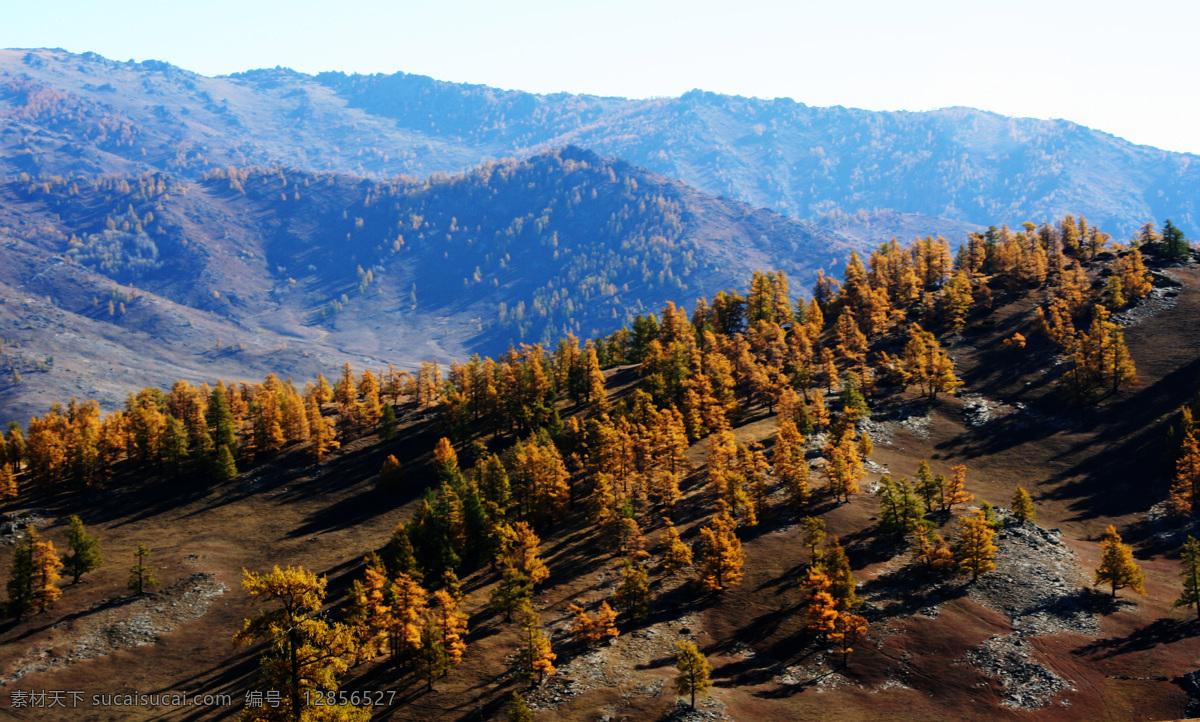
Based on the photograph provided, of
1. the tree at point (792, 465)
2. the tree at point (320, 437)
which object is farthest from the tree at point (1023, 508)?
the tree at point (320, 437)

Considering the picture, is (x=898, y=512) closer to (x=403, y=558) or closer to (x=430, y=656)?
(x=430, y=656)

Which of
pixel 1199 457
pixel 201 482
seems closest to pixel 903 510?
pixel 1199 457

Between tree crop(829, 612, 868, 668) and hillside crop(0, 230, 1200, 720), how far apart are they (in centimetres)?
138

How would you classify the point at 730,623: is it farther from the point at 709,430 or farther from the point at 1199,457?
the point at 1199,457

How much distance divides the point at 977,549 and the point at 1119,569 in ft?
50.5

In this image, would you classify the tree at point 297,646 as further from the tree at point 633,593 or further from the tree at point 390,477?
the tree at point 390,477

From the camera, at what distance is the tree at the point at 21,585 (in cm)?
10206

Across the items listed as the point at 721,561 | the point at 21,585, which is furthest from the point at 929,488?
the point at 21,585

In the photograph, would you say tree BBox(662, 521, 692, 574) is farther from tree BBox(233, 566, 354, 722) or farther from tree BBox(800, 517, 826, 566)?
tree BBox(233, 566, 354, 722)

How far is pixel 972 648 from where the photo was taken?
79.2 m

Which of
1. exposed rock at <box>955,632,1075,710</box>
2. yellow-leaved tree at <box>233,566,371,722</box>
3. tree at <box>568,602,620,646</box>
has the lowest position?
tree at <box>568,602,620,646</box>

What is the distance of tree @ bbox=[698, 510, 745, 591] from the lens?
93.1 meters

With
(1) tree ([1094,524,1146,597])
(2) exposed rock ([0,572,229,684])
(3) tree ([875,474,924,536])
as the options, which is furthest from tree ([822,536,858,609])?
(2) exposed rock ([0,572,229,684])

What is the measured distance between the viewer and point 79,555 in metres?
113
